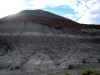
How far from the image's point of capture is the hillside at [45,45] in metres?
27.2

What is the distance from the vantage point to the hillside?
27.2m

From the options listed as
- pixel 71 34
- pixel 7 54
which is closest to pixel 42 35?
pixel 71 34

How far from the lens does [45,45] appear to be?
37.1m

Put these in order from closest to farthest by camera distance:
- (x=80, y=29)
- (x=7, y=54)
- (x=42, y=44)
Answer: (x=7, y=54)
(x=42, y=44)
(x=80, y=29)

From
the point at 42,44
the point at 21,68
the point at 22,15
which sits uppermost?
the point at 22,15

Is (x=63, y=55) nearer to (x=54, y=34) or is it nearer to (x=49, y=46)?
(x=49, y=46)

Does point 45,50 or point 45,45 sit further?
point 45,45

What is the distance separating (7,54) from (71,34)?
1930cm

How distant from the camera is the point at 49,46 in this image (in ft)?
121

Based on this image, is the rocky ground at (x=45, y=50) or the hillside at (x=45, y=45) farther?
the hillside at (x=45, y=45)

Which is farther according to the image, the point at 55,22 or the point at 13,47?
the point at 55,22

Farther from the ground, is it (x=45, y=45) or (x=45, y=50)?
(x=45, y=45)

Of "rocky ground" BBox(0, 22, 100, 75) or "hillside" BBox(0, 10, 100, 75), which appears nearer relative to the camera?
"rocky ground" BBox(0, 22, 100, 75)

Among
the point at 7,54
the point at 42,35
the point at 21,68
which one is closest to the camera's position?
the point at 21,68
